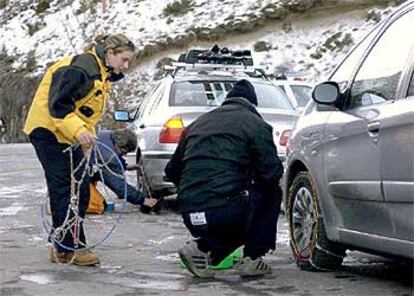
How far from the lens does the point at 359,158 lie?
5910 mm

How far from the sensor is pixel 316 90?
6.48 m

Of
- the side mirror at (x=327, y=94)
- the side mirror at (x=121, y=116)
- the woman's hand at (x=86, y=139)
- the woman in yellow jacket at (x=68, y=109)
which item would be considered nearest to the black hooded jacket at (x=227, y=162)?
the side mirror at (x=327, y=94)

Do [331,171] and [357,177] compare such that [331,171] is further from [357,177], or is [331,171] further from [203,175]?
[203,175]

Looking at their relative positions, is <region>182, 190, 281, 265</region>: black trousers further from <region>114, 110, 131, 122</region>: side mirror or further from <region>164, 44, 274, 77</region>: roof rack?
<region>164, 44, 274, 77</region>: roof rack

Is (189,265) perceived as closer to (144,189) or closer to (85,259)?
(85,259)

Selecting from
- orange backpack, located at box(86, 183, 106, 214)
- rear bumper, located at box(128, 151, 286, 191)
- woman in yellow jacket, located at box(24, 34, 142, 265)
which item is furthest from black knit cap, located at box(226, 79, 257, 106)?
orange backpack, located at box(86, 183, 106, 214)

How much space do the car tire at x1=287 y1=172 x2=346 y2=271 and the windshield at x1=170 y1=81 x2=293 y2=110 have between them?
147 inches

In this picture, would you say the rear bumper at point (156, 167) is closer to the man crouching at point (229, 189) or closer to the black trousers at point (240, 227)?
the man crouching at point (229, 189)

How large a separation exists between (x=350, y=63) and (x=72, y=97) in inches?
76.2

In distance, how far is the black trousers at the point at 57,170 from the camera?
7.15 m

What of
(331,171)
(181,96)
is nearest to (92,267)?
(331,171)

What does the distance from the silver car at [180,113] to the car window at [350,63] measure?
328 cm

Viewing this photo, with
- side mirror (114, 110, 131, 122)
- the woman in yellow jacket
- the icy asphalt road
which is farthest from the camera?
side mirror (114, 110, 131, 122)

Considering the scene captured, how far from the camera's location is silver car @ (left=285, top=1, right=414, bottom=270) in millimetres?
5461
